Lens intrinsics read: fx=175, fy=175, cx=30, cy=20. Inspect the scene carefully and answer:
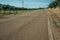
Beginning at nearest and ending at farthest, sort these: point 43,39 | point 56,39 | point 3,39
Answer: point 3,39 → point 43,39 → point 56,39

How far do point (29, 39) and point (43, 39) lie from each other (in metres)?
0.85

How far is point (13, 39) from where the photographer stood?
30.1 ft

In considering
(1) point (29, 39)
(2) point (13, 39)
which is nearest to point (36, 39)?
(1) point (29, 39)

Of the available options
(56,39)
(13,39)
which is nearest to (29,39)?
(13,39)

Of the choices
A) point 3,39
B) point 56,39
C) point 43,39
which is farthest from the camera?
point 56,39

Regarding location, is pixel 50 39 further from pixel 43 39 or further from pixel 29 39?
pixel 29 39

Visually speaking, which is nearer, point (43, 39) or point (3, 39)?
point (3, 39)

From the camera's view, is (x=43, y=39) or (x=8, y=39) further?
(x=43, y=39)

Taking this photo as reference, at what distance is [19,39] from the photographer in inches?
366

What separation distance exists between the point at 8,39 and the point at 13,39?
0.26 m

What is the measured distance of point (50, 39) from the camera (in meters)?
9.84

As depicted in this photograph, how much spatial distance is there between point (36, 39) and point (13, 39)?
1.27 metres

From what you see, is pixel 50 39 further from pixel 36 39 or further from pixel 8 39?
pixel 8 39

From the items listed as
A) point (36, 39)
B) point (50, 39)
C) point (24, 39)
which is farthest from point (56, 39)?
point (24, 39)
